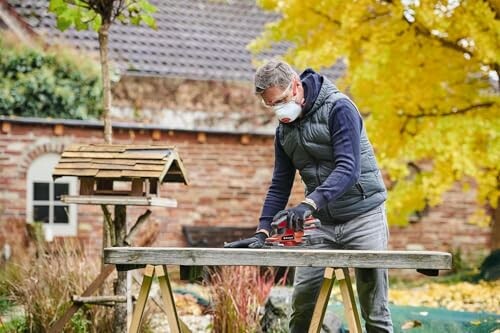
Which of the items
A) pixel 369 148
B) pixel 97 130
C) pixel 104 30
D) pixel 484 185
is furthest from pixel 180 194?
pixel 369 148

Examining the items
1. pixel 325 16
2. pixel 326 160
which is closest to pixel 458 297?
pixel 325 16

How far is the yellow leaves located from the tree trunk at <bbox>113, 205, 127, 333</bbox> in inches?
149

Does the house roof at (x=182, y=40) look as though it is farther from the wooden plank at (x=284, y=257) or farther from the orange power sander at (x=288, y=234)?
the wooden plank at (x=284, y=257)

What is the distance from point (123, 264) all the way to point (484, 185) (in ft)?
22.5

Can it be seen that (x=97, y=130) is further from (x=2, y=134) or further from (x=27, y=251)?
(x=27, y=251)

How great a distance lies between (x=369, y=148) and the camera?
4.56m

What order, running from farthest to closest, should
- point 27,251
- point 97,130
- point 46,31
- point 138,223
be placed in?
point 46,31, point 97,130, point 27,251, point 138,223

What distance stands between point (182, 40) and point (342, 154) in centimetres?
1090

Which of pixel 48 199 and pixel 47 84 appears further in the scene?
pixel 47 84

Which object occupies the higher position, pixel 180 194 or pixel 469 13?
pixel 469 13

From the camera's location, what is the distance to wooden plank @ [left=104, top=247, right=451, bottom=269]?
155 inches

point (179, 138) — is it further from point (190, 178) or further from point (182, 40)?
point (182, 40)

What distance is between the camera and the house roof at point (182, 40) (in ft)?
45.1

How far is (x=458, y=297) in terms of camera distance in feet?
32.1
